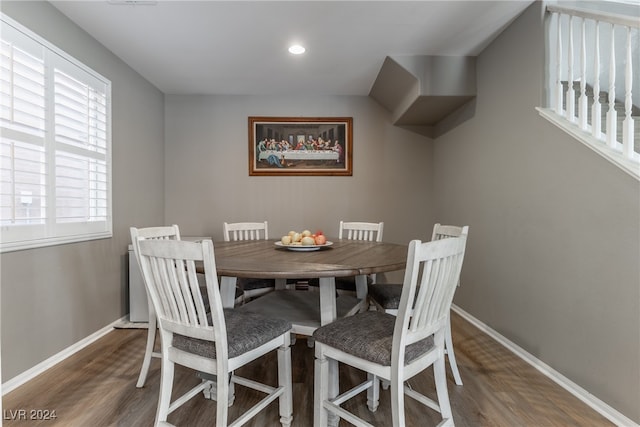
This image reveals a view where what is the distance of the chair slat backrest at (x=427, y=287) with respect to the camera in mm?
1158

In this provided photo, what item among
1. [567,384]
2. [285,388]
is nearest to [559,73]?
[567,384]

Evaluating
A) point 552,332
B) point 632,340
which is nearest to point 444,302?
point 632,340

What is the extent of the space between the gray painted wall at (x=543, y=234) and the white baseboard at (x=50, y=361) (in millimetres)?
3168

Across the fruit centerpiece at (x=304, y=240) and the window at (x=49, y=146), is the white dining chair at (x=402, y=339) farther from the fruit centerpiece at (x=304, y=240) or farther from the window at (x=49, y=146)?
the window at (x=49, y=146)

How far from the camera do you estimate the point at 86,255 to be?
8.13 feet

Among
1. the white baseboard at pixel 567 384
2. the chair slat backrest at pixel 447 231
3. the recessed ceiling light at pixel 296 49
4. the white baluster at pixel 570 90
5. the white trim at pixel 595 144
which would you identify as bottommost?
the white baseboard at pixel 567 384

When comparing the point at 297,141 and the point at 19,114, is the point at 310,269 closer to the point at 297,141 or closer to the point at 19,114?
the point at 19,114

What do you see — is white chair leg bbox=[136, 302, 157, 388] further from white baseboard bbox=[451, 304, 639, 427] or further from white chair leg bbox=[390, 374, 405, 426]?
white baseboard bbox=[451, 304, 639, 427]

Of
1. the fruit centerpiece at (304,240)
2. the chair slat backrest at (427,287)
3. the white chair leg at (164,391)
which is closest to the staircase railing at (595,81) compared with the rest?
the chair slat backrest at (427,287)

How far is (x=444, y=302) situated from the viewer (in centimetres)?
139

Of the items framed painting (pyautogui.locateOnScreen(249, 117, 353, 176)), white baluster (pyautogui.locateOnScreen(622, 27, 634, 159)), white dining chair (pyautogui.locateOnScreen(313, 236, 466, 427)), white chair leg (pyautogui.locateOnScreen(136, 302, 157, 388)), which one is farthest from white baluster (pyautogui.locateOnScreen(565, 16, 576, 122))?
white chair leg (pyautogui.locateOnScreen(136, 302, 157, 388))

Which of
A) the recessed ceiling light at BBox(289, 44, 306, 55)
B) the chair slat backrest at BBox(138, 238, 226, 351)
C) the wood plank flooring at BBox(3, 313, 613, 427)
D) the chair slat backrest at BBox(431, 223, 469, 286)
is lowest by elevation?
the wood plank flooring at BBox(3, 313, 613, 427)

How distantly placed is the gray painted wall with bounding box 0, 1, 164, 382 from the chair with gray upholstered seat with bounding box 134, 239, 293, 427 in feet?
3.92

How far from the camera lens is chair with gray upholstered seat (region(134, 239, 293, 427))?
1.23m
